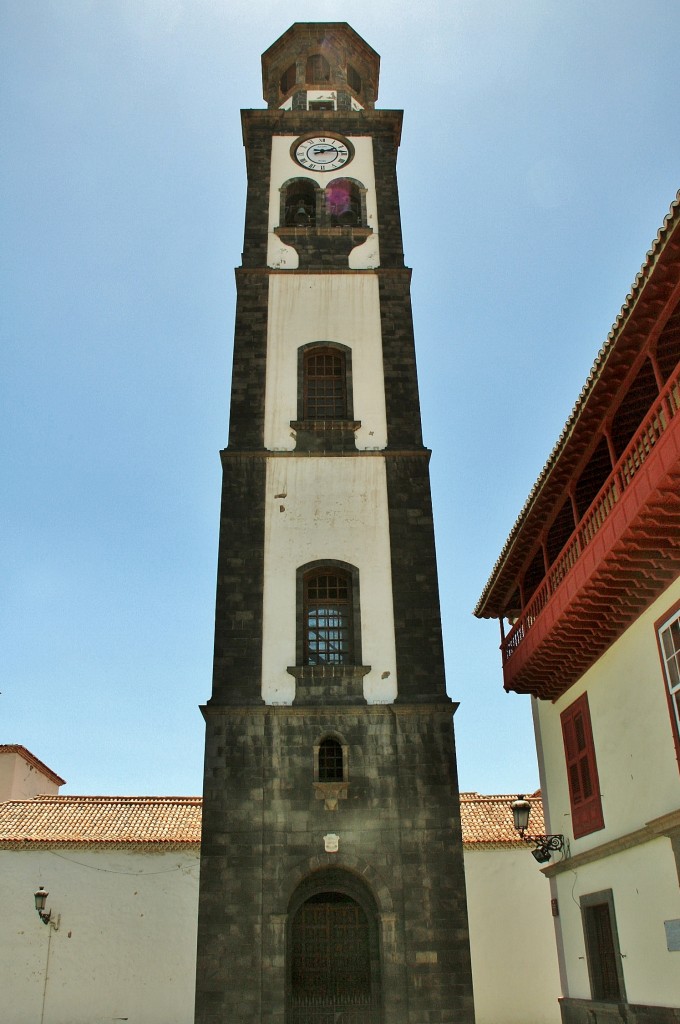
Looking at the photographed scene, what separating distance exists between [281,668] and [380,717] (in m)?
1.87

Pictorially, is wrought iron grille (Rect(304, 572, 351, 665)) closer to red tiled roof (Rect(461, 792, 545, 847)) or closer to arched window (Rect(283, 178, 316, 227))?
red tiled roof (Rect(461, 792, 545, 847))

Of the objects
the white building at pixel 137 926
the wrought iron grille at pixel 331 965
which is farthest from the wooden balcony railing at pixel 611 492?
the white building at pixel 137 926

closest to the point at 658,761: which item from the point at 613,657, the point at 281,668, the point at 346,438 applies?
the point at 613,657

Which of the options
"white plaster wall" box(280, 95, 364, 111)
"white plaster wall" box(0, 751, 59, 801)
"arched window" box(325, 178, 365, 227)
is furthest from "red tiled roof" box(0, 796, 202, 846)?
"white plaster wall" box(280, 95, 364, 111)

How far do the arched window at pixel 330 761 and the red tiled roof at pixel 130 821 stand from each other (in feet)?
23.0

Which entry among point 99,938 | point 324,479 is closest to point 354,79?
point 324,479

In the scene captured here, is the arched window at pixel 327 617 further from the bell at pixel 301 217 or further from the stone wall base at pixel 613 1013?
the bell at pixel 301 217

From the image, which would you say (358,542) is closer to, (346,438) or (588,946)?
(346,438)

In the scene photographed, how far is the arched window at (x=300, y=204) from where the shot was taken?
68.2 feet

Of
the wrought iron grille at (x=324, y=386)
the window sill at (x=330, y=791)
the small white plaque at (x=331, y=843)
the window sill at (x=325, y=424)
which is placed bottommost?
the small white plaque at (x=331, y=843)

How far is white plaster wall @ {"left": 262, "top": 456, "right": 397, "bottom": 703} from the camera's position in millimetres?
15367

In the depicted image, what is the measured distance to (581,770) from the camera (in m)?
14.5

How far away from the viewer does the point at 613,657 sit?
1325 centimetres

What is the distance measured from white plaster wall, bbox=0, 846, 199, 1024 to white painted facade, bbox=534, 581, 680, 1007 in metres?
8.93
